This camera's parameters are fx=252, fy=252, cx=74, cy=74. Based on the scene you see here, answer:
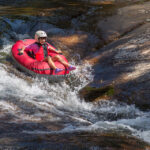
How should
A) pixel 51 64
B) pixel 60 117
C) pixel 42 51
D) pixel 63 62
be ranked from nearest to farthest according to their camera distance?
pixel 60 117 → pixel 51 64 → pixel 63 62 → pixel 42 51

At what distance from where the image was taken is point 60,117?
4.60 metres

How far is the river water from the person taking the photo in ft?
11.4

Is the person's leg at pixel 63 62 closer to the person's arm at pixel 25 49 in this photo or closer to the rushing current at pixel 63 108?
the rushing current at pixel 63 108

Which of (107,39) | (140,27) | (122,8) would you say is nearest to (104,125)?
(107,39)

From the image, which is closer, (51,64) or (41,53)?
(51,64)

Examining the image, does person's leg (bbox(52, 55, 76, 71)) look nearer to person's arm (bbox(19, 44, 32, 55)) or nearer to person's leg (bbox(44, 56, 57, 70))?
person's leg (bbox(44, 56, 57, 70))

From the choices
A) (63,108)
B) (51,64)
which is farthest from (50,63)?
(63,108)

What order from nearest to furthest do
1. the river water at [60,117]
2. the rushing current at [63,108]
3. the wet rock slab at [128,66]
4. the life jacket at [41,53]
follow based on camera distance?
the river water at [60,117]
the rushing current at [63,108]
the wet rock slab at [128,66]
the life jacket at [41,53]

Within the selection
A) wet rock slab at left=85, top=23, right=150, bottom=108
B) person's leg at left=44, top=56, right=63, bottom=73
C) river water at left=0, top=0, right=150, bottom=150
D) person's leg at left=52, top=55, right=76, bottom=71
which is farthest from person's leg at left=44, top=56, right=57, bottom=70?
wet rock slab at left=85, top=23, right=150, bottom=108

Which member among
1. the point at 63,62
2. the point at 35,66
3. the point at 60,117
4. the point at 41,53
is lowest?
the point at 60,117

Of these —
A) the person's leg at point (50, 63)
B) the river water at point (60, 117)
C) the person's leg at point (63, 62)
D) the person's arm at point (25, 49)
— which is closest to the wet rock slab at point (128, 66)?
the river water at point (60, 117)

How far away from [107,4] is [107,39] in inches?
149

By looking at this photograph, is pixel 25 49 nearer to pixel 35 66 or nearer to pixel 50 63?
pixel 35 66

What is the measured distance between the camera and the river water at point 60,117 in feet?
11.4
